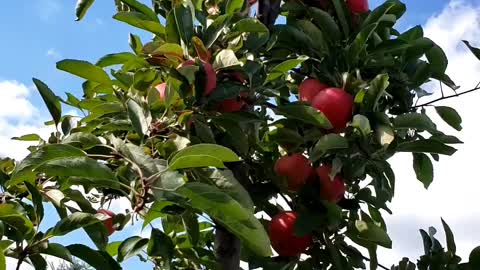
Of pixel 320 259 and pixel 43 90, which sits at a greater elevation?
pixel 43 90

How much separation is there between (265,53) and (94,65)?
1.57 feet

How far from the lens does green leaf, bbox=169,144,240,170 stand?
4.16 ft

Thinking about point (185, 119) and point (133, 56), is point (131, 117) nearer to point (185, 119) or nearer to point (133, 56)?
point (185, 119)

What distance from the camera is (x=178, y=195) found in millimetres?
1248

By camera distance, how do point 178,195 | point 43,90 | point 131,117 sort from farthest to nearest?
point 43,90 < point 131,117 < point 178,195

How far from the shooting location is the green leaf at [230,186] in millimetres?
1338

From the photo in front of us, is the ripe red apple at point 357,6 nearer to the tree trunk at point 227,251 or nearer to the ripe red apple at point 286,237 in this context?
the ripe red apple at point 286,237

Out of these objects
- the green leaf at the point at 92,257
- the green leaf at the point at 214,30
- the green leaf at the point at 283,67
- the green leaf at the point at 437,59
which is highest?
the green leaf at the point at 437,59

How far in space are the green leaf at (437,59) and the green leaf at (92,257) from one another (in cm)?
113

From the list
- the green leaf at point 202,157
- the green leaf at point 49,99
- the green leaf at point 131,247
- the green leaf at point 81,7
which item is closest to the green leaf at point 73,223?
the green leaf at point 202,157

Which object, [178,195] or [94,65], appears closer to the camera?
[178,195]

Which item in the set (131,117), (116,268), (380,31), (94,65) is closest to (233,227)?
(116,268)

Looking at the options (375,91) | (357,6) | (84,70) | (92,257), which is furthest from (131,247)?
(357,6)

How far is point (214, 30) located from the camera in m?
A: 1.71
